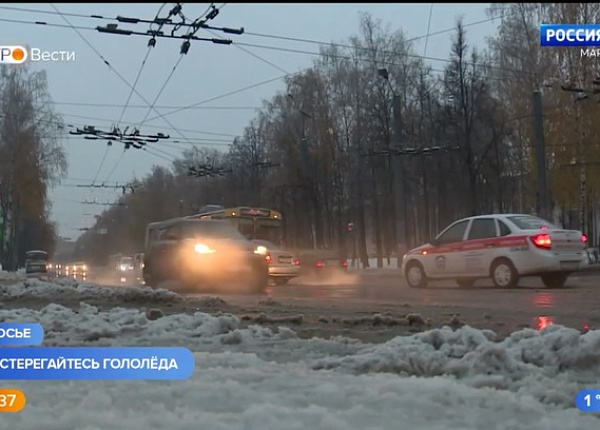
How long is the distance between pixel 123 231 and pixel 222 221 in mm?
1810

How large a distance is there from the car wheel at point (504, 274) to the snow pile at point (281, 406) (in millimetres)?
8590

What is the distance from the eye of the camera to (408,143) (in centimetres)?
2309

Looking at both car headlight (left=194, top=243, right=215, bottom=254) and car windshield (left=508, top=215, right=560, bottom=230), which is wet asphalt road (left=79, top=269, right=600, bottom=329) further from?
car windshield (left=508, top=215, right=560, bottom=230)

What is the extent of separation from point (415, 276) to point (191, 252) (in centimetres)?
611

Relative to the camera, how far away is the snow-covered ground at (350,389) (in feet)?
10.7

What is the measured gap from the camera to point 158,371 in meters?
3.66

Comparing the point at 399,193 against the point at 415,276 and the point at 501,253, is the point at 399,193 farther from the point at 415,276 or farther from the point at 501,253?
the point at 501,253

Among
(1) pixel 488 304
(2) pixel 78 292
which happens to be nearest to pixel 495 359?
(1) pixel 488 304

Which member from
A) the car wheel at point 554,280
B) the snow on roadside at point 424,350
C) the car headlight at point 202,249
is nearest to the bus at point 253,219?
the car headlight at point 202,249

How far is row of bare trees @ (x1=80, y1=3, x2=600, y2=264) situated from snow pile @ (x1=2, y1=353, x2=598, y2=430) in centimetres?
257

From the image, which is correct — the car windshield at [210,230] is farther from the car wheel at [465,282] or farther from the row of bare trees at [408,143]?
the car wheel at [465,282]

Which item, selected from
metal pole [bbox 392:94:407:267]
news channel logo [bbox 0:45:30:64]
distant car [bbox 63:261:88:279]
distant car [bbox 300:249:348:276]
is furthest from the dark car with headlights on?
metal pole [bbox 392:94:407:267]

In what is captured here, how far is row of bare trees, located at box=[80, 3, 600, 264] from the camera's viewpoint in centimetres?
803

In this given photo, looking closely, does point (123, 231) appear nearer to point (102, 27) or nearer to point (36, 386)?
point (102, 27)
